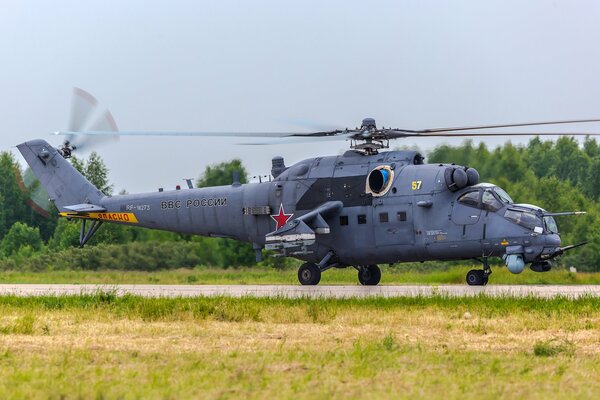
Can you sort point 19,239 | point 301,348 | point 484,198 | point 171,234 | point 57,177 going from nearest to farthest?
point 301,348 → point 484,198 → point 57,177 → point 171,234 → point 19,239

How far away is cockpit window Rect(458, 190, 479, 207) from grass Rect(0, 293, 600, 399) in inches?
247

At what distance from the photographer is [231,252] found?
39.9 metres

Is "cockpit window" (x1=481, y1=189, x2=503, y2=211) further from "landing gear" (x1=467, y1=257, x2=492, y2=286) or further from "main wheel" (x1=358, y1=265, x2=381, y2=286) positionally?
"main wheel" (x1=358, y1=265, x2=381, y2=286)

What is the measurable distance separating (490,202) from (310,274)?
5.83 m

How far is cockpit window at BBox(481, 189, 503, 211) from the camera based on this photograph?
25.9 metres

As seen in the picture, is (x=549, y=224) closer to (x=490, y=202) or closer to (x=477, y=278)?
(x=490, y=202)

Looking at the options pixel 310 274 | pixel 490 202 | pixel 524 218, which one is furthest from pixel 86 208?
pixel 524 218

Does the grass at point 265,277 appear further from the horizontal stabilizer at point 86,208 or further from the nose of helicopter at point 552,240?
the nose of helicopter at point 552,240

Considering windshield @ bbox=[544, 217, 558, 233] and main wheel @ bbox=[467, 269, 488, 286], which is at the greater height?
windshield @ bbox=[544, 217, 558, 233]

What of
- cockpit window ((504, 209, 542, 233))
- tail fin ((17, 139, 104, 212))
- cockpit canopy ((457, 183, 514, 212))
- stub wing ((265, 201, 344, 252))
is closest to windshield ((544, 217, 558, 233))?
cockpit window ((504, 209, 542, 233))

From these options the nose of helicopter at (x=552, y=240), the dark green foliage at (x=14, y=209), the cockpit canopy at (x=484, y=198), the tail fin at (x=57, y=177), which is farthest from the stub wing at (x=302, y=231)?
the dark green foliage at (x=14, y=209)

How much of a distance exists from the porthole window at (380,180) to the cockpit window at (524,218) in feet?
10.9

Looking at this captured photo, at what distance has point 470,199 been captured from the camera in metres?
26.1

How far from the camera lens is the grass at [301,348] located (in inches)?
422
